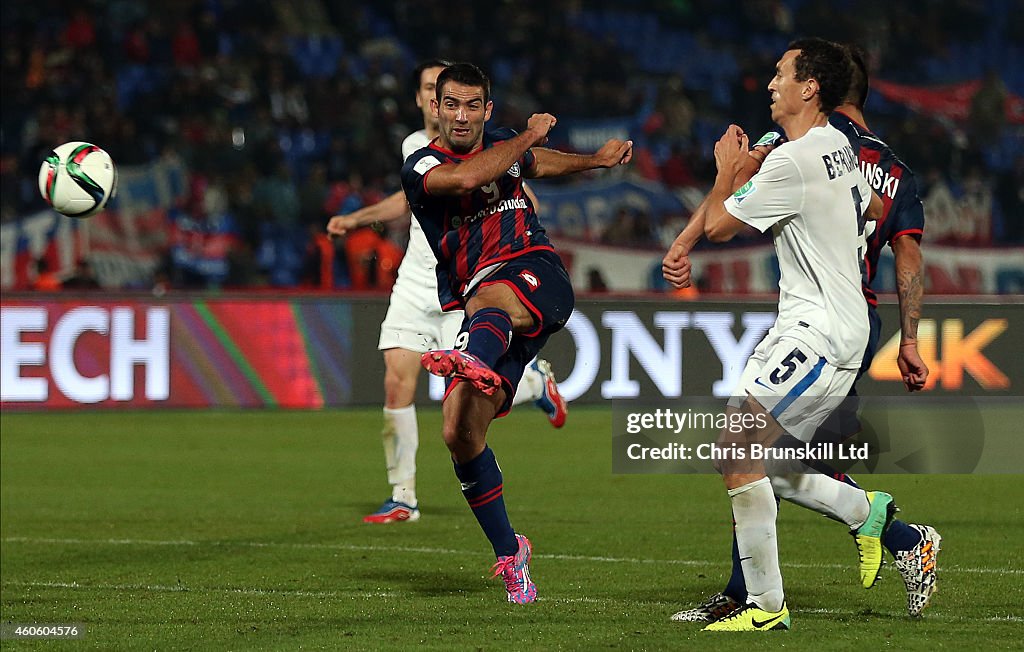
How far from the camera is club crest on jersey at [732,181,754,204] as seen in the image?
544cm

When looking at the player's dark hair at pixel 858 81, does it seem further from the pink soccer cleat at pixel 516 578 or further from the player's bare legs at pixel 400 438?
the player's bare legs at pixel 400 438

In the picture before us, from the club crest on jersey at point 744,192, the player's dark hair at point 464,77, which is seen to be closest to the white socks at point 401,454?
the player's dark hair at point 464,77

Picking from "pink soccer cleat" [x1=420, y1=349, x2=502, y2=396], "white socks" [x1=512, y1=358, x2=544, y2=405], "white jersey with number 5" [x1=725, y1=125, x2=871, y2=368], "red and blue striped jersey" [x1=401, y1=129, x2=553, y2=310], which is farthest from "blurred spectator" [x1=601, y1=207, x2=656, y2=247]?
"white jersey with number 5" [x1=725, y1=125, x2=871, y2=368]

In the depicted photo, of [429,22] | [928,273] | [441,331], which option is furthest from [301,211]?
[441,331]

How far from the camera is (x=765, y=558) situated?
5.47m

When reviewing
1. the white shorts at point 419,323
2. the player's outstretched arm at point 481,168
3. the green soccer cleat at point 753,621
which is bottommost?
the green soccer cleat at point 753,621

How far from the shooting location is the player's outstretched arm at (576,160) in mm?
6633

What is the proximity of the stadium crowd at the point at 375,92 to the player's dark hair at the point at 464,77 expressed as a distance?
11293 millimetres

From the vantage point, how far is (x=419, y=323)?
945 cm

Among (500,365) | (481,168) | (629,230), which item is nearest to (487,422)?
(500,365)

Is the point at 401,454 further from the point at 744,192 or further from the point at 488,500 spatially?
the point at 744,192

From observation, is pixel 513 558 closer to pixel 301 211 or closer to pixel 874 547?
pixel 874 547

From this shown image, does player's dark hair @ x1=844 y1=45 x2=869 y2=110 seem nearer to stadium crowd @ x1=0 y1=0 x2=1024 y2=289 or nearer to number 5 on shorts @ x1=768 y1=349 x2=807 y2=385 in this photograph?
number 5 on shorts @ x1=768 y1=349 x2=807 y2=385

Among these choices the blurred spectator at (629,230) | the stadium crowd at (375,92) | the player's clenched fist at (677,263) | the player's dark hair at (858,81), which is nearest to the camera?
the player's clenched fist at (677,263)
